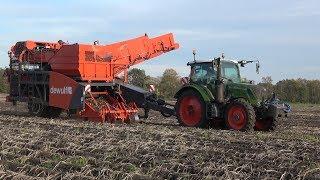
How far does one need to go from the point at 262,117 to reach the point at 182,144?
4466 millimetres

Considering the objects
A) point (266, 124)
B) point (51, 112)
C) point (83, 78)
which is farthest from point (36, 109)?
point (266, 124)

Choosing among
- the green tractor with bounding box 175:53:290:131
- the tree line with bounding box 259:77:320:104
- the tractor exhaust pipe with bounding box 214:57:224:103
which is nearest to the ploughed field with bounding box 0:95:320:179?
the green tractor with bounding box 175:53:290:131

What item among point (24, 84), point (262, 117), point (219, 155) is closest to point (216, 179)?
point (219, 155)

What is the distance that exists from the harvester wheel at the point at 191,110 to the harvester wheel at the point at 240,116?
0.85 meters

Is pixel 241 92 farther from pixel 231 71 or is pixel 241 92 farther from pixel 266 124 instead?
pixel 266 124

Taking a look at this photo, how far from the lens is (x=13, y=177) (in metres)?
6.07

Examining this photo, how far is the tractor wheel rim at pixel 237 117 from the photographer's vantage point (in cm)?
1168

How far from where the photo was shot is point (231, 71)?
1298 cm

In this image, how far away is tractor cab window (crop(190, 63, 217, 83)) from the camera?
1283 centimetres

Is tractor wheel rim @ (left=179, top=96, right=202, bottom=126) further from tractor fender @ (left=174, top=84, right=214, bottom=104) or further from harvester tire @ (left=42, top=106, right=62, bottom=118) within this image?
harvester tire @ (left=42, top=106, right=62, bottom=118)

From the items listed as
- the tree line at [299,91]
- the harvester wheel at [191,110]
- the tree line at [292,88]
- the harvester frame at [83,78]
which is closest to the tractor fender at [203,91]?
the harvester wheel at [191,110]

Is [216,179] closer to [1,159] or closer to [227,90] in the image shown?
[1,159]

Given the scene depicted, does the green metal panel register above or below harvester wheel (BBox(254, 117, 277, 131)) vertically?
above

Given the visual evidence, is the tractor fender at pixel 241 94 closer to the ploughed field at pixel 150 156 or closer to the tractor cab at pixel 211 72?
the tractor cab at pixel 211 72
